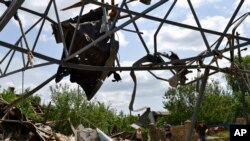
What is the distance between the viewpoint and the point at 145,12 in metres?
4.86

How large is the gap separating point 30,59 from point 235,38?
2897 mm

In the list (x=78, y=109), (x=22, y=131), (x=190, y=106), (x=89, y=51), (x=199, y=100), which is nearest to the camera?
(x=199, y=100)

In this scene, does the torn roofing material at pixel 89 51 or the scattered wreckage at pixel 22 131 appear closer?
the torn roofing material at pixel 89 51

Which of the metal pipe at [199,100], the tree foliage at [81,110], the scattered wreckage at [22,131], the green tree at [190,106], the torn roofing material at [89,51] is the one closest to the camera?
the metal pipe at [199,100]

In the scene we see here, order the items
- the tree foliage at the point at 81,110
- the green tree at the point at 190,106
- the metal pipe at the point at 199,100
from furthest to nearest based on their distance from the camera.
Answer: the green tree at the point at 190,106, the tree foliage at the point at 81,110, the metal pipe at the point at 199,100

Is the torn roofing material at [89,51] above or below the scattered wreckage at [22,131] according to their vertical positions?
above

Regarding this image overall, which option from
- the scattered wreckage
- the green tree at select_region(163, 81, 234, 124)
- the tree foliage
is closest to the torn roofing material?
the scattered wreckage

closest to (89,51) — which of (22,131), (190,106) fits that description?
(22,131)

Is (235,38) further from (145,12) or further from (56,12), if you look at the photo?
(56,12)

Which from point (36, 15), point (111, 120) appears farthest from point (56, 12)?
point (111, 120)

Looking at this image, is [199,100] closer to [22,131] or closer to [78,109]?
[22,131]

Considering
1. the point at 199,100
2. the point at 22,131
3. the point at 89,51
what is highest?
the point at 89,51

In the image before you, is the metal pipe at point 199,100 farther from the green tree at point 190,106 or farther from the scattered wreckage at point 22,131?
the green tree at point 190,106

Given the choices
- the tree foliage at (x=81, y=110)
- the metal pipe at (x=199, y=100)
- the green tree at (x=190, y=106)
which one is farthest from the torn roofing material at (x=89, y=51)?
the green tree at (x=190, y=106)
